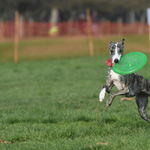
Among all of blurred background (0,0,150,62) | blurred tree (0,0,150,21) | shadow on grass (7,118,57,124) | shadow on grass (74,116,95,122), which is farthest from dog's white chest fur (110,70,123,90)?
blurred tree (0,0,150,21)

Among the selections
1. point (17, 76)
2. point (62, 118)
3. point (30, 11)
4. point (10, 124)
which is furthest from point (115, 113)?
point (30, 11)

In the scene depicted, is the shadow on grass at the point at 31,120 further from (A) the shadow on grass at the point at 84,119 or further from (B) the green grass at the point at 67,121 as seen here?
(A) the shadow on grass at the point at 84,119

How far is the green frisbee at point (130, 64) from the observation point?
5.30m

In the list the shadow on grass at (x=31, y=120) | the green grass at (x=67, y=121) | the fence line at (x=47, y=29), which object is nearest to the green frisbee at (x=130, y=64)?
the green grass at (x=67, y=121)

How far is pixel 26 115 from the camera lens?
732 cm

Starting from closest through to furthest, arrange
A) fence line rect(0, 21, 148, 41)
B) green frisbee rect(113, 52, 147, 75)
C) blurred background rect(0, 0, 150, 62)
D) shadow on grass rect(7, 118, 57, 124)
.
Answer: green frisbee rect(113, 52, 147, 75) → shadow on grass rect(7, 118, 57, 124) → blurred background rect(0, 0, 150, 62) → fence line rect(0, 21, 148, 41)

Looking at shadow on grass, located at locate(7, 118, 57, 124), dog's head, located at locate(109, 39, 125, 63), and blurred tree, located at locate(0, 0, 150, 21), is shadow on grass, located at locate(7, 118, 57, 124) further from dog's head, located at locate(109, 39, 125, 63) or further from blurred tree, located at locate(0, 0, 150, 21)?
blurred tree, located at locate(0, 0, 150, 21)

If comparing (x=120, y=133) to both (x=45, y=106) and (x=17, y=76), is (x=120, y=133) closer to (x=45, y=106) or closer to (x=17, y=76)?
(x=45, y=106)

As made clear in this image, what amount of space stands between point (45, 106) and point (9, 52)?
2074cm

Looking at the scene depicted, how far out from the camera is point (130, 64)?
17.9ft

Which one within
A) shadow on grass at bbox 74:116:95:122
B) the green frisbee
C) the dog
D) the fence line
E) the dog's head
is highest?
the fence line

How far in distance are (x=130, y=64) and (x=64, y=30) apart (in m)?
34.2

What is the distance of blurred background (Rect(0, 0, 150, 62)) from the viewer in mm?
28672

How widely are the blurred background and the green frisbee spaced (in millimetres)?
18782
